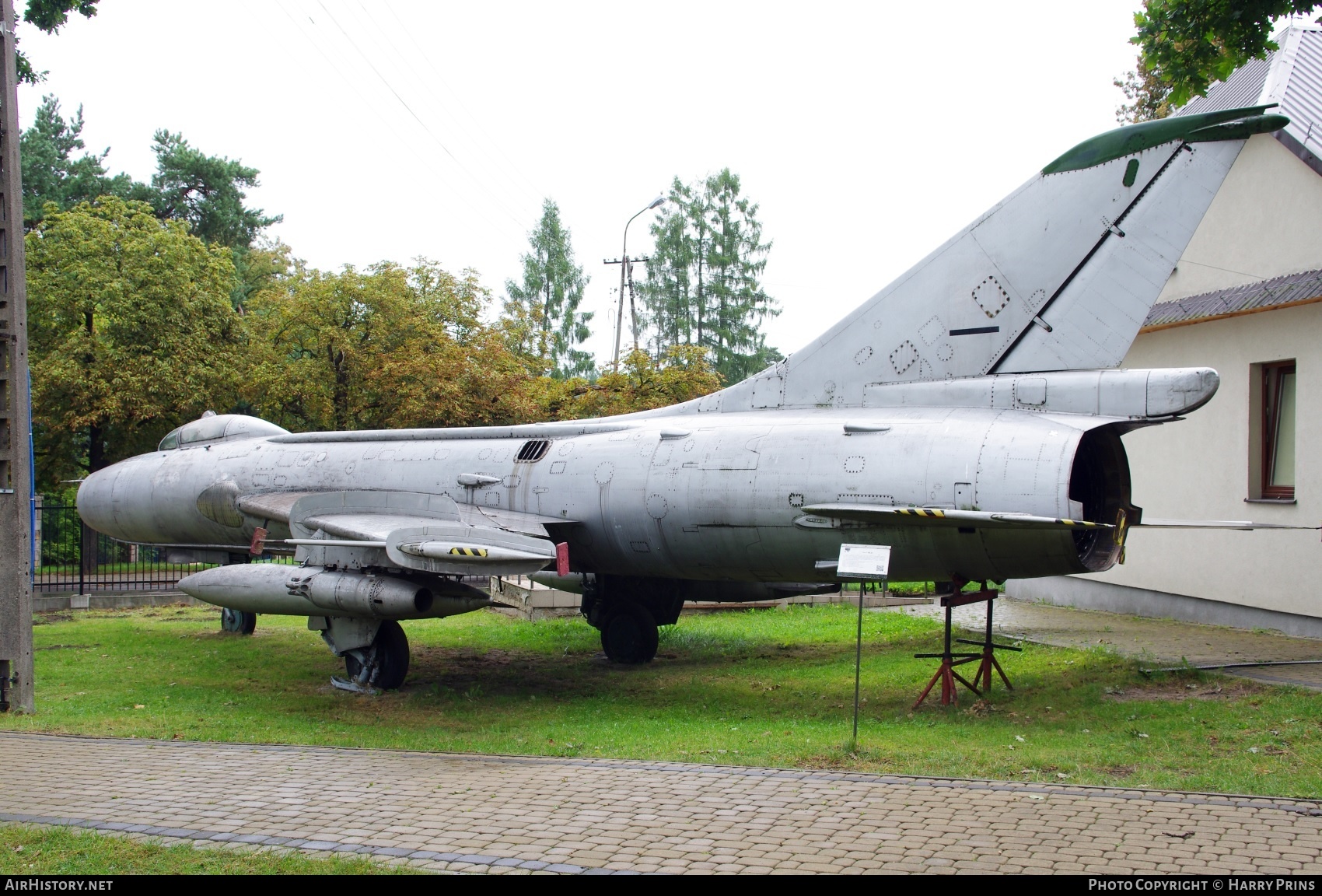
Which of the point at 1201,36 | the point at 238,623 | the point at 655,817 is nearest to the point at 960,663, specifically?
the point at 655,817

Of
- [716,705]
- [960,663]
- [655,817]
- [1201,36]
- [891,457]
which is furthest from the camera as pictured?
[716,705]

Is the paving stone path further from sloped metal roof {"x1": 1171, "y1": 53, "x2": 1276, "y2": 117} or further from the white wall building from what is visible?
sloped metal roof {"x1": 1171, "y1": 53, "x2": 1276, "y2": 117}

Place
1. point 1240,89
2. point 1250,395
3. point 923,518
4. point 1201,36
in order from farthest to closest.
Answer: point 1240,89 < point 1250,395 < point 1201,36 < point 923,518

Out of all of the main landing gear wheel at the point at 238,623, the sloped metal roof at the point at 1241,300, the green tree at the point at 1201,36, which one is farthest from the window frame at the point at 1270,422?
the main landing gear wheel at the point at 238,623

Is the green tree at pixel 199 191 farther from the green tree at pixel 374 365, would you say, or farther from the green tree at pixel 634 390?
the green tree at pixel 634 390

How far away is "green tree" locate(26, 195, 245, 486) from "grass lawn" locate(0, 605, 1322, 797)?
10.0 metres

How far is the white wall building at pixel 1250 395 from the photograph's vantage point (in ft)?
40.2

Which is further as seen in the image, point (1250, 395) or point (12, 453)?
point (1250, 395)

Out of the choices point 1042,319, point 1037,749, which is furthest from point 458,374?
point 1037,749

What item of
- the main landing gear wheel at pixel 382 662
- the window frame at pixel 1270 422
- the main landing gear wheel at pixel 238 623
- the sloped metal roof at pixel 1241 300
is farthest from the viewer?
the main landing gear wheel at pixel 238 623

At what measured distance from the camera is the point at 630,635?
13.5 metres

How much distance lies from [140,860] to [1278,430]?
535 inches

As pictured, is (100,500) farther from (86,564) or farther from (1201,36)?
(1201,36)

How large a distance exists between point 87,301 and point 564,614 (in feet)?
53.5
